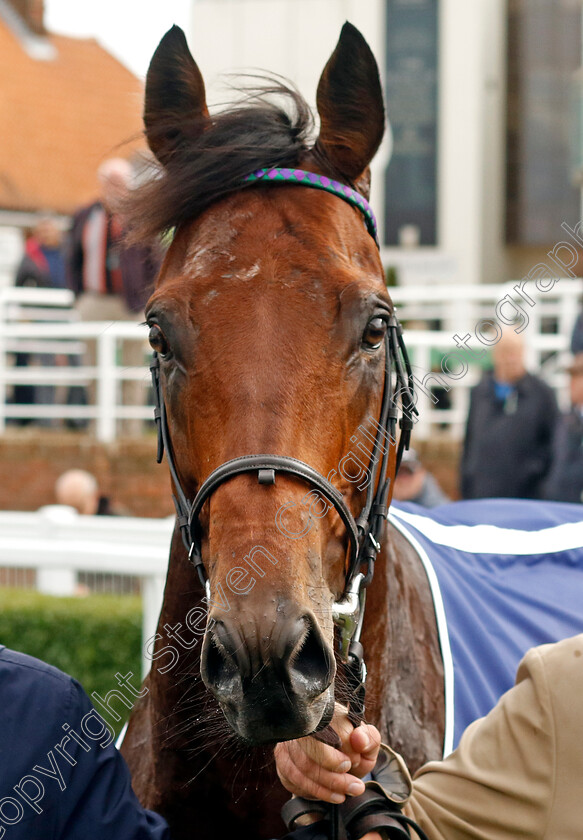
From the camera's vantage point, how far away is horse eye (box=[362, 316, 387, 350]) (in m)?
1.92

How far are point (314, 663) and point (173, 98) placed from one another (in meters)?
1.39

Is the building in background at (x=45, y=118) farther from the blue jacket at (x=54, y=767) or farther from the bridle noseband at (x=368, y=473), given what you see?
the blue jacket at (x=54, y=767)

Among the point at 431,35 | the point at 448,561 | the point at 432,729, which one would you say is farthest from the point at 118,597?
the point at 431,35

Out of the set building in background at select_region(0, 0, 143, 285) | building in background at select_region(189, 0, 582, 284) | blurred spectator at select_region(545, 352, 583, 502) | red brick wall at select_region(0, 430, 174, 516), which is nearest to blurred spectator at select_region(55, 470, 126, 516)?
red brick wall at select_region(0, 430, 174, 516)

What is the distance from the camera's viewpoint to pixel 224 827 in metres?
2.05

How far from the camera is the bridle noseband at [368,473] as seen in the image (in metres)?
1.67

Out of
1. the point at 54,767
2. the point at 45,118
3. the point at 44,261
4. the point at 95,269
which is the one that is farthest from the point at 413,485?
the point at 45,118

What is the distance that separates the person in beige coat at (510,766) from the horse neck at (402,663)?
449 mm

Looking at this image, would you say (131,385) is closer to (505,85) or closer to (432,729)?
(432,729)

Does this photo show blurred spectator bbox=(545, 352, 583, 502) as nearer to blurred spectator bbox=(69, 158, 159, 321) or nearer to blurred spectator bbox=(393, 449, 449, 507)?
blurred spectator bbox=(393, 449, 449, 507)

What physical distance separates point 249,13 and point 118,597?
15596 mm

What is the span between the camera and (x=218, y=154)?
6.82 ft

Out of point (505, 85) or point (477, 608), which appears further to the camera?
point (505, 85)

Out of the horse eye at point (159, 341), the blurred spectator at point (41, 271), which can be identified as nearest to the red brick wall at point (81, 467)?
the blurred spectator at point (41, 271)
